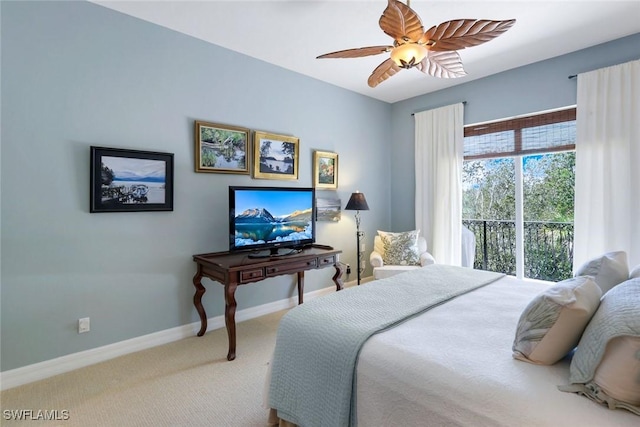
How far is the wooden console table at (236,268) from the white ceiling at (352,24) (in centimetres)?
209

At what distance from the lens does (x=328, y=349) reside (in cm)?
143

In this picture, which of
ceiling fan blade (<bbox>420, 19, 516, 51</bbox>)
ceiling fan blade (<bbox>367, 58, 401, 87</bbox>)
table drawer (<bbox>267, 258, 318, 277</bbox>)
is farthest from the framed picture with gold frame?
ceiling fan blade (<bbox>420, 19, 516, 51</bbox>)

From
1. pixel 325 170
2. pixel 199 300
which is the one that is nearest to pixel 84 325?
pixel 199 300

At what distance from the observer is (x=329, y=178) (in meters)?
4.16

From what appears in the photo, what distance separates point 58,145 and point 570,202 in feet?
16.4

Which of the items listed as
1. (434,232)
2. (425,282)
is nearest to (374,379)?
(425,282)

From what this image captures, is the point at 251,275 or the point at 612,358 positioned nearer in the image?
the point at 612,358

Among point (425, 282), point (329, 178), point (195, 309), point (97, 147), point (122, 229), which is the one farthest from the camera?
point (329, 178)

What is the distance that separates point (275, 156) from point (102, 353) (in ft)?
7.98

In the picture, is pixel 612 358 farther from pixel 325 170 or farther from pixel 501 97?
pixel 501 97

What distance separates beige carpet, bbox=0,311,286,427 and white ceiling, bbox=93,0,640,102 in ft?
9.39

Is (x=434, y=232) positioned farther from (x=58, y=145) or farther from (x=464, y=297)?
(x=58, y=145)

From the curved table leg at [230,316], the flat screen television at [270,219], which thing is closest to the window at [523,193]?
the flat screen television at [270,219]

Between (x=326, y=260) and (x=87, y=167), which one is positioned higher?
(x=87, y=167)
